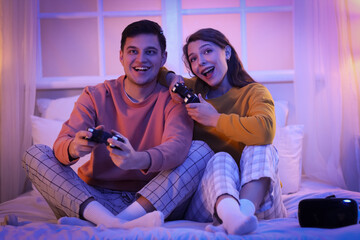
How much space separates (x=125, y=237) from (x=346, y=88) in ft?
4.81

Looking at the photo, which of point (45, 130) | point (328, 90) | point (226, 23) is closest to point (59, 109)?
point (45, 130)

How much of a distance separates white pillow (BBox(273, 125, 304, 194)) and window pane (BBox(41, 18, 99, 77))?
170 cm

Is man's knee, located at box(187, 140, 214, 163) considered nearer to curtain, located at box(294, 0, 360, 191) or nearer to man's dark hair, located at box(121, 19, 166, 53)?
man's dark hair, located at box(121, 19, 166, 53)

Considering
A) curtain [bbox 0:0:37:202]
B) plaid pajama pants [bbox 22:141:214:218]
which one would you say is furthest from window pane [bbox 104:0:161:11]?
plaid pajama pants [bbox 22:141:214:218]

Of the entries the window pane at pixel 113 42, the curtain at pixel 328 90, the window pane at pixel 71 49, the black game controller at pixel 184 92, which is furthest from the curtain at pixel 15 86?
the curtain at pixel 328 90

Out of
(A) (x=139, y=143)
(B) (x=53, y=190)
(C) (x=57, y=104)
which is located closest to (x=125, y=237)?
(B) (x=53, y=190)

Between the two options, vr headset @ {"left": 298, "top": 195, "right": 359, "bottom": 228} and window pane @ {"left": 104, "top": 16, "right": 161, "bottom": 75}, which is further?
window pane @ {"left": 104, "top": 16, "right": 161, "bottom": 75}

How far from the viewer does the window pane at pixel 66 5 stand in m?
2.67

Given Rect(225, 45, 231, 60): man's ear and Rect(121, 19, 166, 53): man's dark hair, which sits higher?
Rect(121, 19, 166, 53): man's dark hair

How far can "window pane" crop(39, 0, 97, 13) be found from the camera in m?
2.67

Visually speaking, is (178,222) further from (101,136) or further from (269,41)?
(269,41)

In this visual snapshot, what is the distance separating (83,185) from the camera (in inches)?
48.4

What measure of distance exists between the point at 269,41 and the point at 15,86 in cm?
205

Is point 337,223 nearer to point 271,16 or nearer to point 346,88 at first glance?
point 346,88
